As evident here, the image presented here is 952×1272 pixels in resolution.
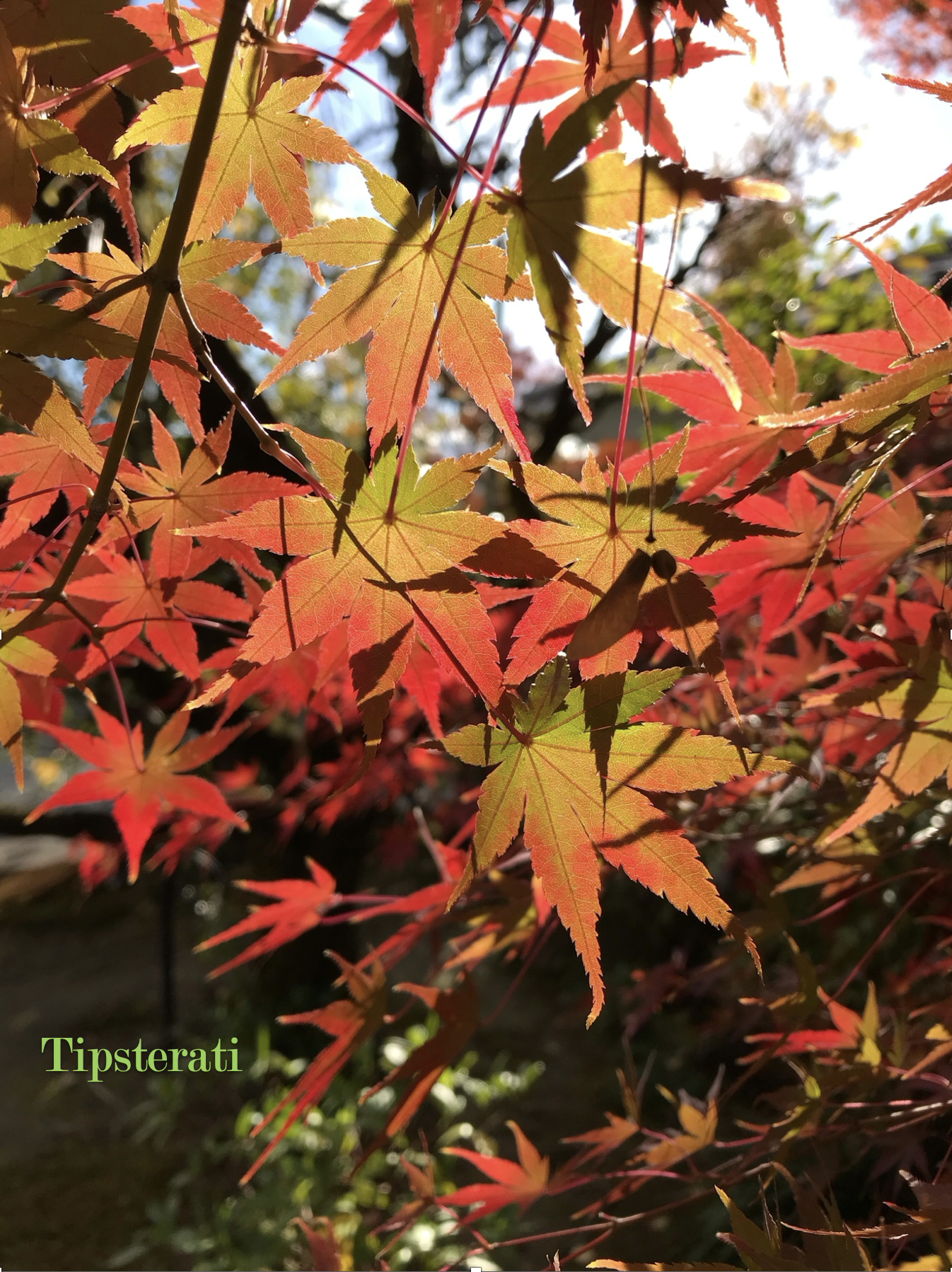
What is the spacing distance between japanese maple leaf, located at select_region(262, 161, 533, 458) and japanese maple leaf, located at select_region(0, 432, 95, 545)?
0.70 feet

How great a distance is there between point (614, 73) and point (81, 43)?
305 millimetres

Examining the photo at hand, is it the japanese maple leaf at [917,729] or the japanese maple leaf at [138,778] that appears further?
the japanese maple leaf at [138,778]

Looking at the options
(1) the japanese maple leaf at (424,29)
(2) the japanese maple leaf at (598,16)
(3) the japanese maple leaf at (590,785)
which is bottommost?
(3) the japanese maple leaf at (590,785)

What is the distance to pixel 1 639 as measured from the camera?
537 mm

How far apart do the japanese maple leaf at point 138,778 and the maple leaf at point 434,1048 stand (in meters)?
0.26

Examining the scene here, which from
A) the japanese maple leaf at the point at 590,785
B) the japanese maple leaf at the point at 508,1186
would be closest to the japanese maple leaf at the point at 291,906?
the japanese maple leaf at the point at 508,1186

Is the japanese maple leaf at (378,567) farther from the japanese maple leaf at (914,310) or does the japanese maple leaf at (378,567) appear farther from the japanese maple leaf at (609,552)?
the japanese maple leaf at (914,310)

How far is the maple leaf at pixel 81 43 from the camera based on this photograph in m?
0.42

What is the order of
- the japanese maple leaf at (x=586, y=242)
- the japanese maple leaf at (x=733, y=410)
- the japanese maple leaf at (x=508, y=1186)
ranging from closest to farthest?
the japanese maple leaf at (x=586, y=242) < the japanese maple leaf at (x=733, y=410) < the japanese maple leaf at (x=508, y=1186)

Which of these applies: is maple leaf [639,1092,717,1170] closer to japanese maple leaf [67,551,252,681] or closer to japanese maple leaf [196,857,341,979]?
japanese maple leaf [196,857,341,979]

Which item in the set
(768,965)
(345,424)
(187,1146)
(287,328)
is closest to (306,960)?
(187,1146)

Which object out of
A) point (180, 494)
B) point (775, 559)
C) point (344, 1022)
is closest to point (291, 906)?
point (344, 1022)

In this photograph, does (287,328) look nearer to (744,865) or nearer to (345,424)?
(345,424)

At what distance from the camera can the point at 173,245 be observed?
15.5 inches
